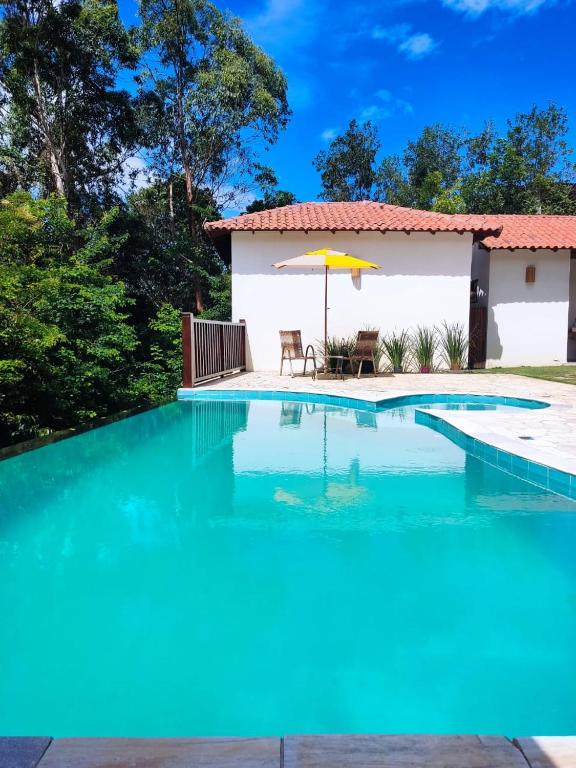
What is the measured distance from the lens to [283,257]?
13.2 meters

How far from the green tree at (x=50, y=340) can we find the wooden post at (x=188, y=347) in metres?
1.04

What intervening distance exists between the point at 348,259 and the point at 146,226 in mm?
10082

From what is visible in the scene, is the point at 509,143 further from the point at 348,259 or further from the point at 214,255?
the point at 348,259

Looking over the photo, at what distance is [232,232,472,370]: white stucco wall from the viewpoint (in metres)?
13.1

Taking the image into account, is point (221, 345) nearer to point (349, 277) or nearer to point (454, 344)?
point (349, 277)

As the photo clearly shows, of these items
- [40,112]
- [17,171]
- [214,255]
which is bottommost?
[214,255]

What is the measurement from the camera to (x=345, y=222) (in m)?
13.3

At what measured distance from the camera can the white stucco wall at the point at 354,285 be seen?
43.1 feet

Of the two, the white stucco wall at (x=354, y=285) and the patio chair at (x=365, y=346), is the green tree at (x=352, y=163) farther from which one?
the patio chair at (x=365, y=346)

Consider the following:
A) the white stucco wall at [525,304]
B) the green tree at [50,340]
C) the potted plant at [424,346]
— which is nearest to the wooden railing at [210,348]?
the green tree at [50,340]

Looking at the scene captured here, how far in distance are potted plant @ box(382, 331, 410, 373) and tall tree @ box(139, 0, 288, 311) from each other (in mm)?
7285

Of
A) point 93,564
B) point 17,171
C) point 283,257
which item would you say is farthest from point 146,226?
point 93,564

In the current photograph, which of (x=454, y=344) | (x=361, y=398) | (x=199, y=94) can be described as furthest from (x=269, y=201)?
(x=361, y=398)

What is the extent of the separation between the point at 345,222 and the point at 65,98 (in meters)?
9.50
